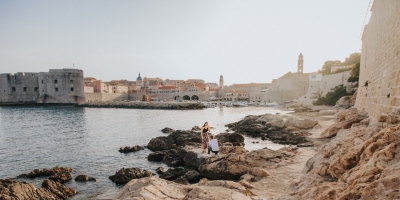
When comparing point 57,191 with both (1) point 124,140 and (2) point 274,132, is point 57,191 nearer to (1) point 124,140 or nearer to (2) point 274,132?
(1) point 124,140

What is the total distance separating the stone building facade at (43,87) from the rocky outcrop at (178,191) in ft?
210

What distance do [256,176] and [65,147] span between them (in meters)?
14.9

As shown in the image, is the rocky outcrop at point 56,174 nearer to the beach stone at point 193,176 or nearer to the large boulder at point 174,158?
the large boulder at point 174,158

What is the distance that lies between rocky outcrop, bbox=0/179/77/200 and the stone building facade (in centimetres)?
5949

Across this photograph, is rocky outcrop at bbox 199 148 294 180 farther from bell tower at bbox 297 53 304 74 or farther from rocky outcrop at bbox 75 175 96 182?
bell tower at bbox 297 53 304 74

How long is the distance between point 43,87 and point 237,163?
68600mm

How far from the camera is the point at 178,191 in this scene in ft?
16.5

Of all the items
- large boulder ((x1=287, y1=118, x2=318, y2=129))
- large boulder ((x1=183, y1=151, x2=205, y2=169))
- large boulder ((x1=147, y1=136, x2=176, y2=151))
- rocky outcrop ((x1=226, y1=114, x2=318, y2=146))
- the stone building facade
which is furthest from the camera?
the stone building facade

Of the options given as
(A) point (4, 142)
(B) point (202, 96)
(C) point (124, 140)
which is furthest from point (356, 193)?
(B) point (202, 96)

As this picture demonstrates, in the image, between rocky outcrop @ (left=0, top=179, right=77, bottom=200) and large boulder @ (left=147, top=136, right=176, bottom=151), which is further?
large boulder @ (left=147, top=136, right=176, bottom=151)

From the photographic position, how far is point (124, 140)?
58.1 feet

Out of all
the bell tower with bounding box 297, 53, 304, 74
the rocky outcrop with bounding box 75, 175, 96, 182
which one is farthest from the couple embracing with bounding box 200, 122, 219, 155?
the bell tower with bounding box 297, 53, 304, 74

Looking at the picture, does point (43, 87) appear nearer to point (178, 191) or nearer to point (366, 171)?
point (178, 191)

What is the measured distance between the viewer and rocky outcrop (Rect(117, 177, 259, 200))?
4402mm
